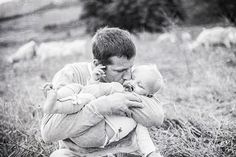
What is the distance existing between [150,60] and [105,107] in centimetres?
456

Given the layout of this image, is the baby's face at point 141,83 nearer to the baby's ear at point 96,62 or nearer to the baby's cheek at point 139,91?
the baby's cheek at point 139,91

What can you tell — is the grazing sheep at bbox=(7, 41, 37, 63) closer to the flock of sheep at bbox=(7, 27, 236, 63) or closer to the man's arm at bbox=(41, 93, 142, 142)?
the flock of sheep at bbox=(7, 27, 236, 63)

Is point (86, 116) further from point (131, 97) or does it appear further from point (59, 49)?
point (59, 49)

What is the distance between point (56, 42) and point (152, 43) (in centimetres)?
208

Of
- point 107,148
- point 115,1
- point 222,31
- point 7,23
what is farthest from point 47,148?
point 115,1

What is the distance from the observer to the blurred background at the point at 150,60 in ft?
9.42

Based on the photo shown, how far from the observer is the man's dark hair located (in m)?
1.99

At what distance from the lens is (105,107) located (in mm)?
1871

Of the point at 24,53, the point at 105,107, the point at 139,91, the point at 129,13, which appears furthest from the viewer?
the point at 129,13

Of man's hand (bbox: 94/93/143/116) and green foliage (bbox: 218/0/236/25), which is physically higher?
green foliage (bbox: 218/0/236/25)

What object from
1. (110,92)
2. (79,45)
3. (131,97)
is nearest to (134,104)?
(131,97)

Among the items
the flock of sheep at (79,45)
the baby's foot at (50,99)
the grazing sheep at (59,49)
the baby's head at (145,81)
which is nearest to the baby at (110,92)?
the baby's head at (145,81)

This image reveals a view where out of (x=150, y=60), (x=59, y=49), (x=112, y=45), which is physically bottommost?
(x=150, y=60)

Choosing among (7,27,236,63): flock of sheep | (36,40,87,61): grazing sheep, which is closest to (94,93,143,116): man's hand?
(7,27,236,63): flock of sheep
